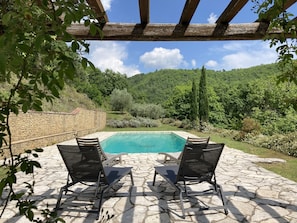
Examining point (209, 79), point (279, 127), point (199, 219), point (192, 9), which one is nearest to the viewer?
point (192, 9)

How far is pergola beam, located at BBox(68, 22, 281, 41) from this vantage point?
3779mm

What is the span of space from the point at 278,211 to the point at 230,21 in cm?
307

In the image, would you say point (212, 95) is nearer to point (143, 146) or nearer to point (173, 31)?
point (143, 146)

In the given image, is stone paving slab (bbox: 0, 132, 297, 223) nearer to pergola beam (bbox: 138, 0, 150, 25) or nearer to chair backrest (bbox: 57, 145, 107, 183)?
chair backrest (bbox: 57, 145, 107, 183)

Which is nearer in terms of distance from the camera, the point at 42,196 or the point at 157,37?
the point at 157,37

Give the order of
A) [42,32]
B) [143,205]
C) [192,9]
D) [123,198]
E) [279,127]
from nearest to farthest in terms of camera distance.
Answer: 1. [42,32]
2. [192,9]
3. [143,205]
4. [123,198]
5. [279,127]

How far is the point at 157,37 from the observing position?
12.6ft

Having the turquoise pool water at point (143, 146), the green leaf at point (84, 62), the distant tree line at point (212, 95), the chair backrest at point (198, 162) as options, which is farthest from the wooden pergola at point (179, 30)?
the distant tree line at point (212, 95)

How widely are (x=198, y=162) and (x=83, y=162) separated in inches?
73.0

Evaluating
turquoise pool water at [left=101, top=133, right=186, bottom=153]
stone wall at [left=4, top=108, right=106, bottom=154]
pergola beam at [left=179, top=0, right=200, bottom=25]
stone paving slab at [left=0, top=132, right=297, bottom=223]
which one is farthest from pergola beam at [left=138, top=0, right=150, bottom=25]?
turquoise pool water at [left=101, top=133, right=186, bottom=153]

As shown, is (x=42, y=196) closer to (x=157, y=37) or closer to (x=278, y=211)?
(x=157, y=37)

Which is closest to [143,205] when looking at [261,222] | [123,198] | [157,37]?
[123,198]

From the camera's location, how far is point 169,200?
430cm

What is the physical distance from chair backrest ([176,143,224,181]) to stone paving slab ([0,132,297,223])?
523mm
